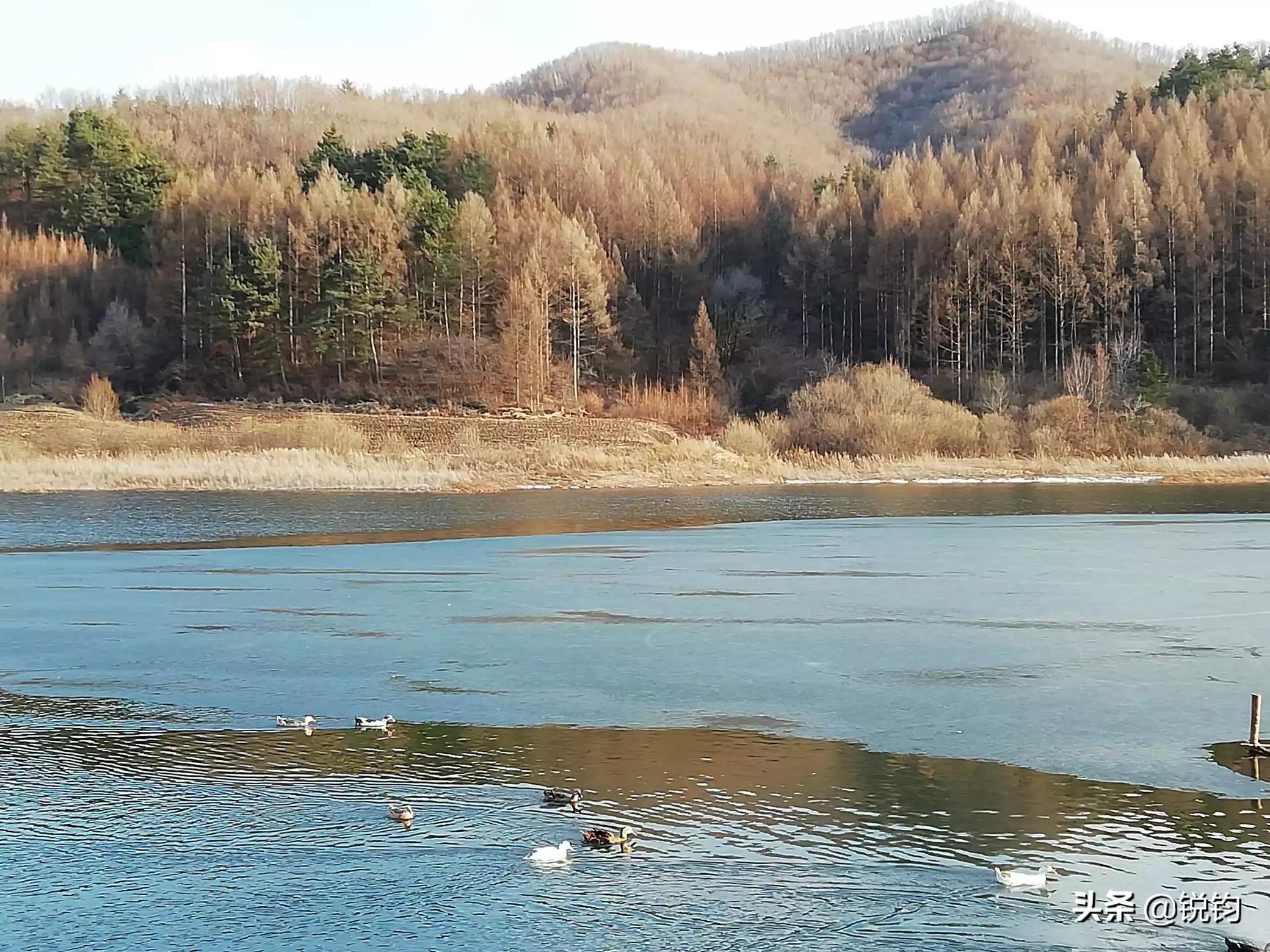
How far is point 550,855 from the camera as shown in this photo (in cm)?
698

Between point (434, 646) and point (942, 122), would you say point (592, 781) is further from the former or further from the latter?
point (942, 122)

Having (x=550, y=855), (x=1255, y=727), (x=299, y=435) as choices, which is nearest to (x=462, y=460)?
(x=299, y=435)

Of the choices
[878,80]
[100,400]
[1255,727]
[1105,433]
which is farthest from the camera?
[878,80]

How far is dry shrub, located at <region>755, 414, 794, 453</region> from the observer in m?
52.8

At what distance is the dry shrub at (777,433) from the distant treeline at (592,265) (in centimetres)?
721

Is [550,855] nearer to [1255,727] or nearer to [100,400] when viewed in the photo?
[1255,727]

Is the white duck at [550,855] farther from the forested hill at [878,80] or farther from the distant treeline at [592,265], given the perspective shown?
the forested hill at [878,80]

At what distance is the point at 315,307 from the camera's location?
57000 mm

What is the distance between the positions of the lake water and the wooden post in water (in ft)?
0.46

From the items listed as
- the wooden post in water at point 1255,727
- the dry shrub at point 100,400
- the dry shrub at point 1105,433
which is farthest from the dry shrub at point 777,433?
the wooden post in water at point 1255,727

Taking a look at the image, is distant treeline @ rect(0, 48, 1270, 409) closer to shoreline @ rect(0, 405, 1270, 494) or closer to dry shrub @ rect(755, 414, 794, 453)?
dry shrub @ rect(755, 414, 794, 453)

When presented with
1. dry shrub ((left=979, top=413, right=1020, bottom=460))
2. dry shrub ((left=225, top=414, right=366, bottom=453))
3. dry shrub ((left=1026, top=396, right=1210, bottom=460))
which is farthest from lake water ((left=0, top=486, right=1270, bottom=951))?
dry shrub ((left=1026, top=396, right=1210, bottom=460))

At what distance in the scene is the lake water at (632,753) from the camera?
20.8 feet

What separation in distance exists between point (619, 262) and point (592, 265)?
4.60 m
